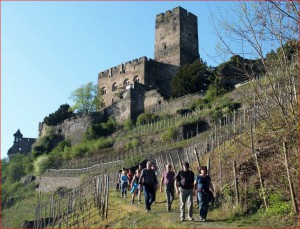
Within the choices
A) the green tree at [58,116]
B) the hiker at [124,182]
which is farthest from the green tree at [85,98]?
the hiker at [124,182]

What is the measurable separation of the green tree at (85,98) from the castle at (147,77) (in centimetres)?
120

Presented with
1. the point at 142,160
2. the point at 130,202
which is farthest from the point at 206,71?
the point at 130,202

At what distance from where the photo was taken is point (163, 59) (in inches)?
2274

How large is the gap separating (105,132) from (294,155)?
126 ft

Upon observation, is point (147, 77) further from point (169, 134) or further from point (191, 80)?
point (169, 134)

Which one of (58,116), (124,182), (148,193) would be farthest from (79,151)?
(148,193)

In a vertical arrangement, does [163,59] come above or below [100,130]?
above

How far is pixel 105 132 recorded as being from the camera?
49469 mm

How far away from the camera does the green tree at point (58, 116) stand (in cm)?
5942

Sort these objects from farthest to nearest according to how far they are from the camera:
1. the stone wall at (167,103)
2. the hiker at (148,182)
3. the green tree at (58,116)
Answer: the green tree at (58,116)
the stone wall at (167,103)
the hiker at (148,182)

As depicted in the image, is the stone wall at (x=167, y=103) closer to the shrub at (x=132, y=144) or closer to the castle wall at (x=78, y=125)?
the shrub at (x=132, y=144)

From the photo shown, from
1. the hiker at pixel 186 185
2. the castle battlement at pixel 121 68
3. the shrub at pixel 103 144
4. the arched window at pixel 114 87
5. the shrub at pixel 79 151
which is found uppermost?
the castle battlement at pixel 121 68

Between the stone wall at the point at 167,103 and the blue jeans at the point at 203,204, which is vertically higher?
the stone wall at the point at 167,103

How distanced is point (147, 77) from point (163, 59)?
11.2 feet
